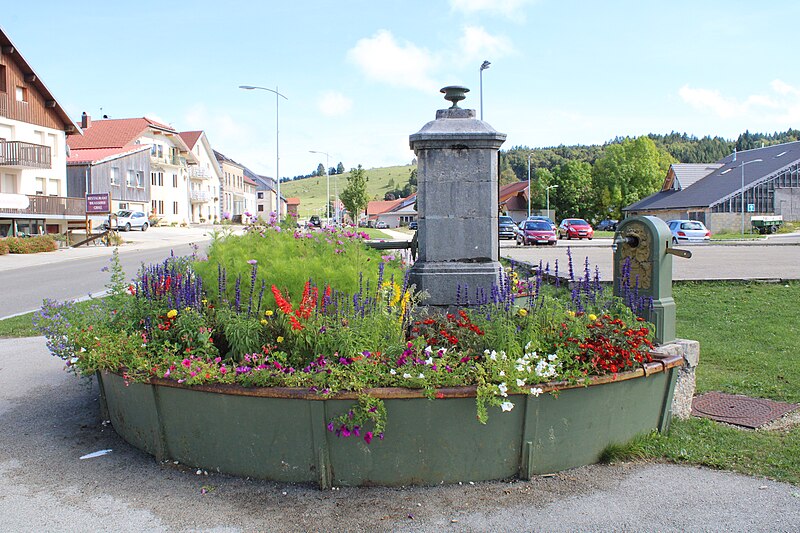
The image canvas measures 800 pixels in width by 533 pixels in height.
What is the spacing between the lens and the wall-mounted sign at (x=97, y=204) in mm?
38438

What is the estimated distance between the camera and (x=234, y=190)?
100938 millimetres

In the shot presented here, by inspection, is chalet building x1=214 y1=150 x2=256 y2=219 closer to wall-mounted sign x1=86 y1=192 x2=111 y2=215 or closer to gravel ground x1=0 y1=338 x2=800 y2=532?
wall-mounted sign x1=86 y1=192 x2=111 y2=215

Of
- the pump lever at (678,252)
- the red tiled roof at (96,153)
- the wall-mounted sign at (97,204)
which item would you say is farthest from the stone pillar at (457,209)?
the red tiled roof at (96,153)

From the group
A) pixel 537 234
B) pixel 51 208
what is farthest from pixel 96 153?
pixel 537 234

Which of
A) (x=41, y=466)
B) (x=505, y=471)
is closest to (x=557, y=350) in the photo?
(x=505, y=471)

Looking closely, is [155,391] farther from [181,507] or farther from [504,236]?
[504,236]

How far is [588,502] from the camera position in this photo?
389 cm

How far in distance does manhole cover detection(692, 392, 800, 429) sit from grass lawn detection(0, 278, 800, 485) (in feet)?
0.59

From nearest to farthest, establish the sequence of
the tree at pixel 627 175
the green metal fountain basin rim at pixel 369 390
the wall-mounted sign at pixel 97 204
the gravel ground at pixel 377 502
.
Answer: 1. the gravel ground at pixel 377 502
2. the green metal fountain basin rim at pixel 369 390
3. the wall-mounted sign at pixel 97 204
4. the tree at pixel 627 175

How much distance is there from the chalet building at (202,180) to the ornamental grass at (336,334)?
74426 mm

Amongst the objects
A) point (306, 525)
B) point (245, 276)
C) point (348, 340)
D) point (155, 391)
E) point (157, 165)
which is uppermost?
point (157, 165)

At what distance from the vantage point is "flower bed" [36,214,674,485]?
401 cm

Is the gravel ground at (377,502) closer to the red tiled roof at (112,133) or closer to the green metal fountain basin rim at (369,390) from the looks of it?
the green metal fountain basin rim at (369,390)

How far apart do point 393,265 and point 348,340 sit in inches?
97.3
